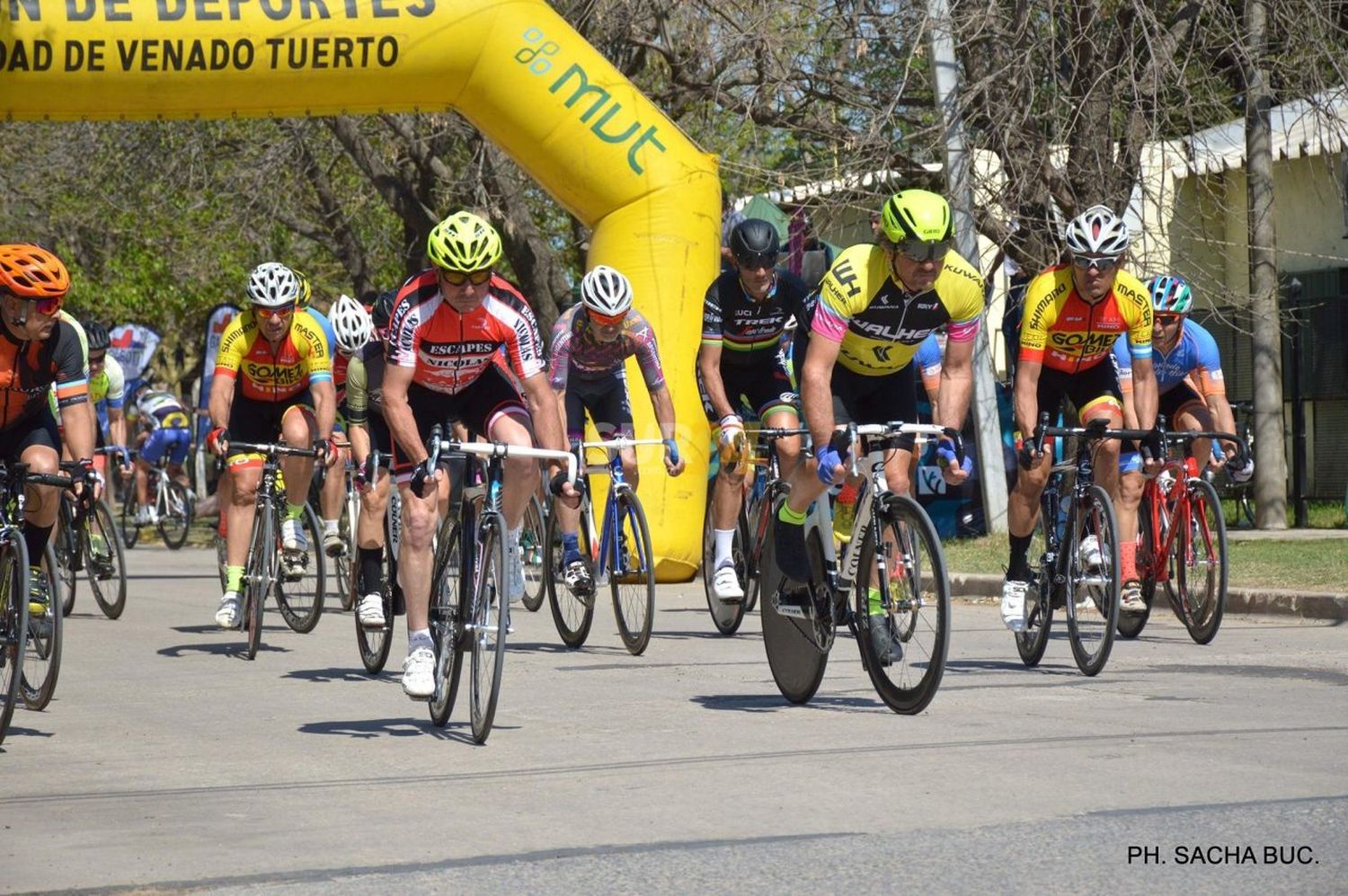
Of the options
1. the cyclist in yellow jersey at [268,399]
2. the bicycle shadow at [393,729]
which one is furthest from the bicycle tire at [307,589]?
the bicycle shadow at [393,729]

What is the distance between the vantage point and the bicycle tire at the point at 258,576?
11266mm

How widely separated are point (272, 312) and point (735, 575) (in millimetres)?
3031

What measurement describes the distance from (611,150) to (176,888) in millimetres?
11479

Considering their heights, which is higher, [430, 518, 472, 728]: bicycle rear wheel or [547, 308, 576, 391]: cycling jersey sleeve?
[547, 308, 576, 391]: cycling jersey sleeve

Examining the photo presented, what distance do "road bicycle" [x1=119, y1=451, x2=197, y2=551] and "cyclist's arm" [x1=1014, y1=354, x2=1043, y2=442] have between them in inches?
615

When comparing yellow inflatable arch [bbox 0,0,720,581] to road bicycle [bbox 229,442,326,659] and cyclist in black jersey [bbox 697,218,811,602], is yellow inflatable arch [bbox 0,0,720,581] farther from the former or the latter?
road bicycle [bbox 229,442,326,659]

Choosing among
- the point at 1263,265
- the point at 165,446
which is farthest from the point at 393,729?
the point at 165,446

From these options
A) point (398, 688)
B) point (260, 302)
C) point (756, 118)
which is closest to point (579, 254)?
point (756, 118)

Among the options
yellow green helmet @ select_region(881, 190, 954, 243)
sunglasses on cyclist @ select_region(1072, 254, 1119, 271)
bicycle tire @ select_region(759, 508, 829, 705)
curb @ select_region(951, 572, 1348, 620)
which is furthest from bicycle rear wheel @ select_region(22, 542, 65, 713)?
curb @ select_region(951, 572, 1348, 620)

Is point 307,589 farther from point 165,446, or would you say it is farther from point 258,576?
point 165,446

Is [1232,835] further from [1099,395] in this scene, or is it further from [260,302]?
[260,302]

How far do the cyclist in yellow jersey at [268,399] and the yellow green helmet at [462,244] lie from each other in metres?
3.40

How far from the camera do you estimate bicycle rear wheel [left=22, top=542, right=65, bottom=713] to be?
833 cm

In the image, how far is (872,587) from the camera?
8.09 meters
